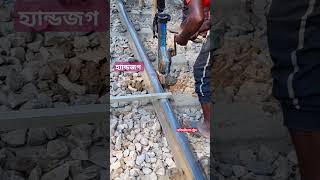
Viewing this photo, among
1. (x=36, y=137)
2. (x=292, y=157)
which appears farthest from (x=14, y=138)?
(x=292, y=157)

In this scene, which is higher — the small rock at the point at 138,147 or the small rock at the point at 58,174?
the small rock at the point at 138,147

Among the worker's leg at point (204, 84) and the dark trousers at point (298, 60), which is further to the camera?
→ the worker's leg at point (204, 84)

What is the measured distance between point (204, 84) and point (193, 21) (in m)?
0.54

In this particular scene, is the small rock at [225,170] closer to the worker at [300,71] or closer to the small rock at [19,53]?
the worker at [300,71]

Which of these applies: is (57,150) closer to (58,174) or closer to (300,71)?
(58,174)

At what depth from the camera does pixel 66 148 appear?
2008 mm

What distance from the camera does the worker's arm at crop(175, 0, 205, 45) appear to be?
1.88 meters

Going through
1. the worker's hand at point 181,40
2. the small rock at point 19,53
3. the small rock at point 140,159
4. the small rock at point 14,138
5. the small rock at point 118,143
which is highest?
the small rock at point 19,53

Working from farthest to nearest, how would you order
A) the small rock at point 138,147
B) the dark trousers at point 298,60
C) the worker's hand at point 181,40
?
the small rock at point 138,147
the worker's hand at point 181,40
the dark trousers at point 298,60

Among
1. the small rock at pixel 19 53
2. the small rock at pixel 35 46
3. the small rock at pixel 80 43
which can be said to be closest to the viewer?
the small rock at pixel 19 53

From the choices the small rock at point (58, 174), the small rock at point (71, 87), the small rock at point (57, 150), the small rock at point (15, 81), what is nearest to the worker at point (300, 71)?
the small rock at point (58, 174)

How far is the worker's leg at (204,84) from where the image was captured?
7.68ft

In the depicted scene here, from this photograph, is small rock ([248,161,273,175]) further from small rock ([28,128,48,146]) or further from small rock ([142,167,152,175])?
small rock ([28,128,48,146])

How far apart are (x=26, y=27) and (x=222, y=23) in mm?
1663
